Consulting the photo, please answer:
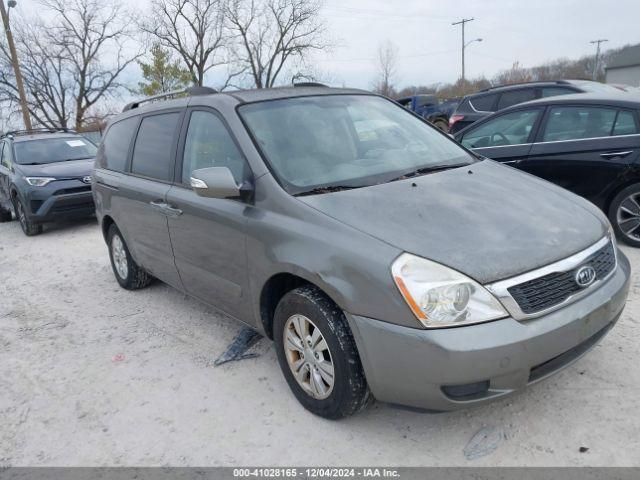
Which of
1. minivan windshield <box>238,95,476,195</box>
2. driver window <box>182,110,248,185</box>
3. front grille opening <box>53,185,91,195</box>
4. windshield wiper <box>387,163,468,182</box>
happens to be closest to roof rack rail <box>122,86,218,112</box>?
driver window <box>182,110,248,185</box>

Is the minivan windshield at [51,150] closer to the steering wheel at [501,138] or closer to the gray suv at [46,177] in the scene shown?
the gray suv at [46,177]

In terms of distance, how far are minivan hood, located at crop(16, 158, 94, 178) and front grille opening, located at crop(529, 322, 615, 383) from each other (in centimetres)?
807

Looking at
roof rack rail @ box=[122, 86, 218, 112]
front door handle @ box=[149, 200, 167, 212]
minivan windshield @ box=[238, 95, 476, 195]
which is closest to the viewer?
minivan windshield @ box=[238, 95, 476, 195]

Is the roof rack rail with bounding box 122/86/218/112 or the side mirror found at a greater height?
the roof rack rail with bounding box 122/86/218/112

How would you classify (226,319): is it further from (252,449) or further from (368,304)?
(368,304)

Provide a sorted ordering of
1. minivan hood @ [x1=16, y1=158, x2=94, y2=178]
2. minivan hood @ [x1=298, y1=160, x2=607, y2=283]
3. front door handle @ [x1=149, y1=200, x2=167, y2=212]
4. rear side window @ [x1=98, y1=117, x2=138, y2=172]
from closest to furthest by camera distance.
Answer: minivan hood @ [x1=298, y1=160, x2=607, y2=283], front door handle @ [x1=149, y1=200, x2=167, y2=212], rear side window @ [x1=98, y1=117, x2=138, y2=172], minivan hood @ [x1=16, y1=158, x2=94, y2=178]

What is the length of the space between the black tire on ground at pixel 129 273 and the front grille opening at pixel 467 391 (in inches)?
136

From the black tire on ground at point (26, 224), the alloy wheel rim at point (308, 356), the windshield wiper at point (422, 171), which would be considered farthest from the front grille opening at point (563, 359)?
the black tire on ground at point (26, 224)

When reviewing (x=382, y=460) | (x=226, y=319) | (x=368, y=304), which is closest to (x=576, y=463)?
(x=382, y=460)

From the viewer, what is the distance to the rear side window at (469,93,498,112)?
32.3 ft

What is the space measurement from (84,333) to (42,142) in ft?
21.5

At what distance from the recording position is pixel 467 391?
2168 millimetres

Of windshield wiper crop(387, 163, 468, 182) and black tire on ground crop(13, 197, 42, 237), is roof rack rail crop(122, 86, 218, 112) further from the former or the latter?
black tire on ground crop(13, 197, 42, 237)

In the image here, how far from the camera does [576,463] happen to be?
2244 millimetres
